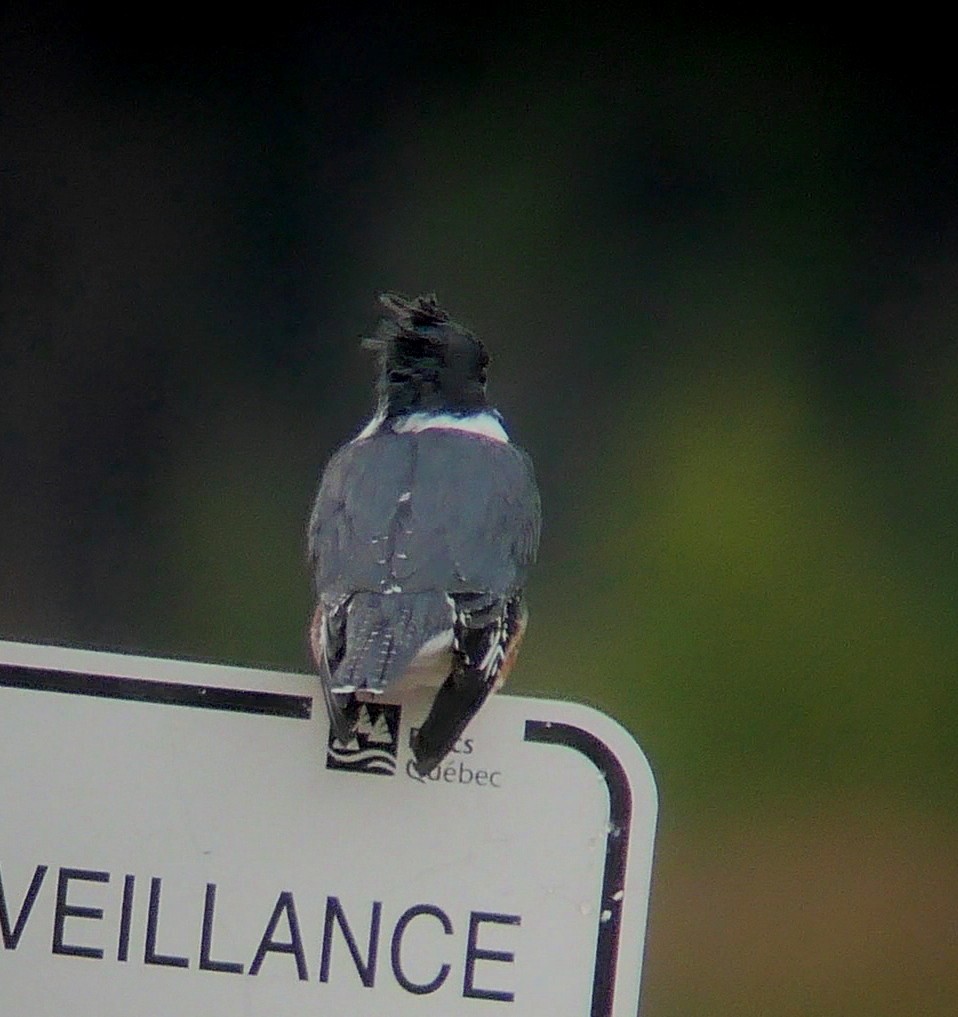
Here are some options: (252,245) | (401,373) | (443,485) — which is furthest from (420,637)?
(252,245)

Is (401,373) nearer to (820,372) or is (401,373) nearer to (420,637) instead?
(420,637)

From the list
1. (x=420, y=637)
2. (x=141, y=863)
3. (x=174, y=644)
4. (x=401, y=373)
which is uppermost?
(x=401, y=373)

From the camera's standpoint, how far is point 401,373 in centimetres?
231

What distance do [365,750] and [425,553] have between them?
48 cm

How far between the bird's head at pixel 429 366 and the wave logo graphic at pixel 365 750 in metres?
0.95

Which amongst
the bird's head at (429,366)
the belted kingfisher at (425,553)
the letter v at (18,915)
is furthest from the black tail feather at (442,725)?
the bird's head at (429,366)

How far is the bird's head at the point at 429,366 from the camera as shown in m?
2.27

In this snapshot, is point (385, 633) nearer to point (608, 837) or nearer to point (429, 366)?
point (608, 837)

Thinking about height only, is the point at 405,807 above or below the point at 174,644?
above

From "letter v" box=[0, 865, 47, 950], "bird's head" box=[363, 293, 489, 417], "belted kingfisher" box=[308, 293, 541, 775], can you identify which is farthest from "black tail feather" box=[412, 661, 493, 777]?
"bird's head" box=[363, 293, 489, 417]

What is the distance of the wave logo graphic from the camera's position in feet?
4.35

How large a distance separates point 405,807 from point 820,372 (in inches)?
74.7

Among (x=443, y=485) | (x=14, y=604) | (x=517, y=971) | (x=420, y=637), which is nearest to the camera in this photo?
(x=517, y=971)

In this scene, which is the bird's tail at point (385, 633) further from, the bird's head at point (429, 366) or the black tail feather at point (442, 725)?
the bird's head at point (429, 366)
